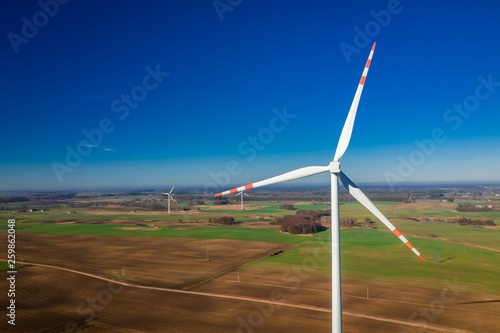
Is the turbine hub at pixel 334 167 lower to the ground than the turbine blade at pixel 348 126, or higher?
lower

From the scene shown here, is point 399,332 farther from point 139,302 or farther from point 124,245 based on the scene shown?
point 124,245

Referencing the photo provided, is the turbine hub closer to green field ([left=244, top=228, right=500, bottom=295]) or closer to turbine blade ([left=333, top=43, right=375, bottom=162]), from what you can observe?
turbine blade ([left=333, top=43, right=375, bottom=162])

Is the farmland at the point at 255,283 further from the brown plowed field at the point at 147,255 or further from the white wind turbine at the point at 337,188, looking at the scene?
the white wind turbine at the point at 337,188

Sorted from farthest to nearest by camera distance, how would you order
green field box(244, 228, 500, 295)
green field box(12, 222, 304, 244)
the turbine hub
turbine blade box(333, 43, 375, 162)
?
green field box(12, 222, 304, 244) < green field box(244, 228, 500, 295) < turbine blade box(333, 43, 375, 162) < the turbine hub

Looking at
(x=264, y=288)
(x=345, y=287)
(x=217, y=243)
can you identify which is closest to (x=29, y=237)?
(x=217, y=243)

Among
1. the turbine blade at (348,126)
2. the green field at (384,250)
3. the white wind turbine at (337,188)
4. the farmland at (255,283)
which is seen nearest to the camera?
the white wind turbine at (337,188)

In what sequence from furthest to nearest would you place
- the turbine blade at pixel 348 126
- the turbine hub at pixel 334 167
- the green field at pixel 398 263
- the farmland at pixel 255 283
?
the green field at pixel 398 263, the farmland at pixel 255 283, the turbine blade at pixel 348 126, the turbine hub at pixel 334 167

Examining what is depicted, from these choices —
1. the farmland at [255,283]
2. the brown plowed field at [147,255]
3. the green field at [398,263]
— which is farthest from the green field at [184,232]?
the green field at [398,263]

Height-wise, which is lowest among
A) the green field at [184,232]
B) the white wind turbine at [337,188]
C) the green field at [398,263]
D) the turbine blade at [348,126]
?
the green field at [184,232]

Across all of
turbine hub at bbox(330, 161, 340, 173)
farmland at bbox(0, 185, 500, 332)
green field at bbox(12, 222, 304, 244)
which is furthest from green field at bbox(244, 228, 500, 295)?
turbine hub at bbox(330, 161, 340, 173)

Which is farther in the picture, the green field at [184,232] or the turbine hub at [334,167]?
the green field at [184,232]
